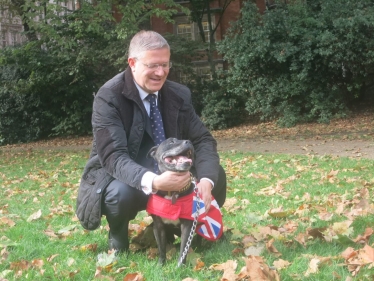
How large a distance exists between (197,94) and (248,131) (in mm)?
4367

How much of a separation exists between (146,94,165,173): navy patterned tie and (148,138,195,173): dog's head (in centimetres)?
56

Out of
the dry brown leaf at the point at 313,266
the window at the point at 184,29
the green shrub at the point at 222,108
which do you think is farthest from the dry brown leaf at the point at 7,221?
the window at the point at 184,29

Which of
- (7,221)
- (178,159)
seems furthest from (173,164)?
(7,221)

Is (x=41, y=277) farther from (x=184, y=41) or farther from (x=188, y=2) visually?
(x=188, y=2)

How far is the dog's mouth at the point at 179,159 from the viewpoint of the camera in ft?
10.4

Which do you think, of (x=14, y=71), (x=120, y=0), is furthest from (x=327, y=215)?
(x=14, y=71)

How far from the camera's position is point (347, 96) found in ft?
69.9

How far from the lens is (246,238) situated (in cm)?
420

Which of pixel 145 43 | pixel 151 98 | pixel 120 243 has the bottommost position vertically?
pixel 120 243

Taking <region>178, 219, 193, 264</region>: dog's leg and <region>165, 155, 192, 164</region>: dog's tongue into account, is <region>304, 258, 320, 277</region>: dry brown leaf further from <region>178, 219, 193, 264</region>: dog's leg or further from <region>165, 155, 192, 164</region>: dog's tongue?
<region>165, 155, 192, 164</region>: dog's tongue

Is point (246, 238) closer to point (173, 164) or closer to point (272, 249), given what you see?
point (272, 249)

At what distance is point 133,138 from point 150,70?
498 millimetres

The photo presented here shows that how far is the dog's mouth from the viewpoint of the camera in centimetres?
317

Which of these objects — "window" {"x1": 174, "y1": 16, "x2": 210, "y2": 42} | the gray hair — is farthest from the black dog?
"window" {"x1": 174, "y1": 16, "x2": 210, "y2": 42}
